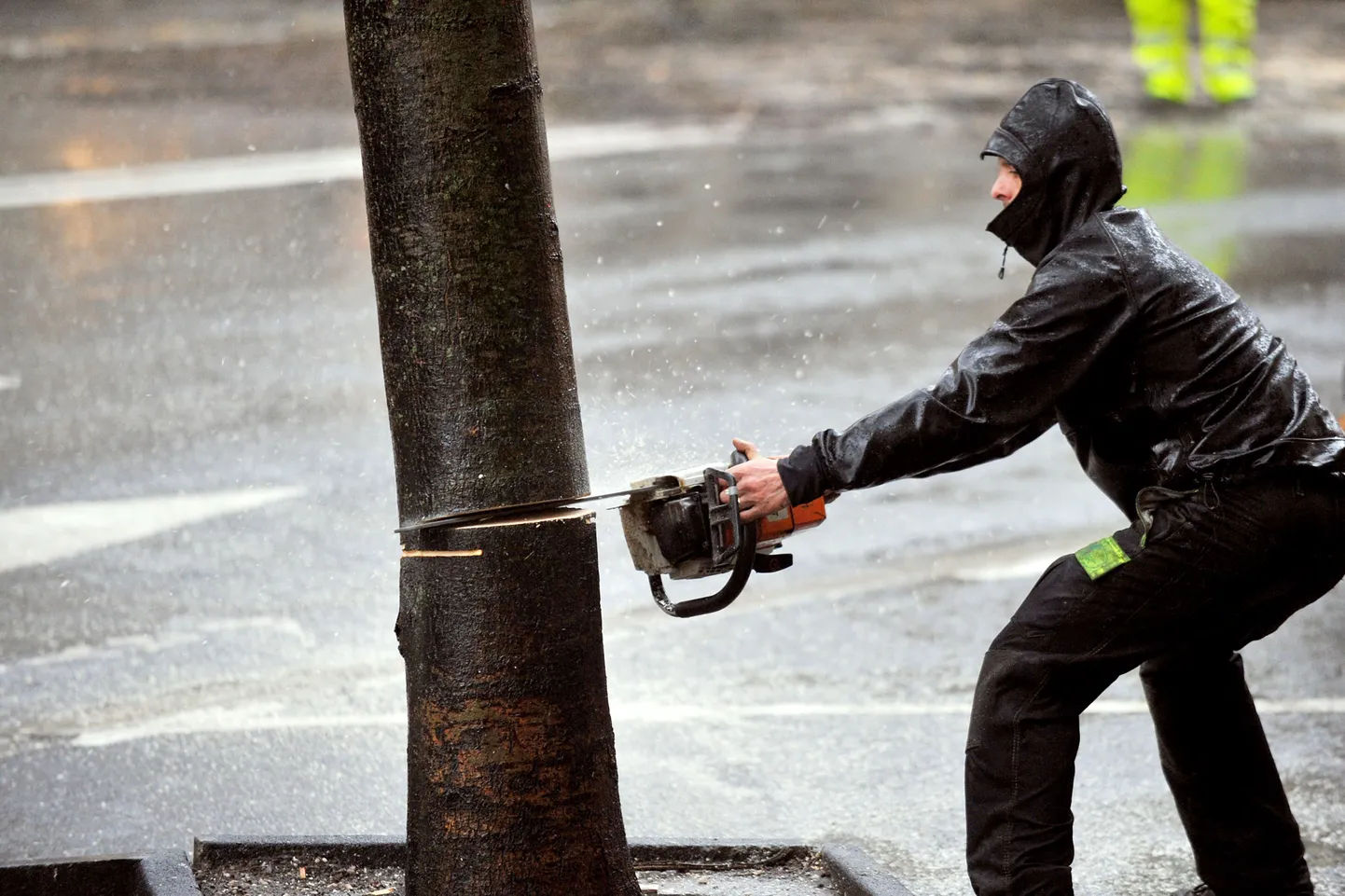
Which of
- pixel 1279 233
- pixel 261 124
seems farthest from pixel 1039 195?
pixel 261 124

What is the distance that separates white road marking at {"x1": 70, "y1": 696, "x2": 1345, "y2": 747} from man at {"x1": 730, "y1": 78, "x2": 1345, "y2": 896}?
187 cm

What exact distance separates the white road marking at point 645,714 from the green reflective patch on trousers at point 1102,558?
1.96m

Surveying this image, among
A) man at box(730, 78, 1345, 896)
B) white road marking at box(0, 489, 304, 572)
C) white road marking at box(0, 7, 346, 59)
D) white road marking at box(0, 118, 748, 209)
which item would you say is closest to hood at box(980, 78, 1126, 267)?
man at box(730, 78, 1345, 896)

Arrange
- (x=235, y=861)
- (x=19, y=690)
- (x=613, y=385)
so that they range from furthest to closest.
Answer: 1. (x=613, y=385)
2. (x=19, y=690)
3. (x=235, y=861)

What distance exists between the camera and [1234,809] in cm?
404

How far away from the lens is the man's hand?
3555 millimetres

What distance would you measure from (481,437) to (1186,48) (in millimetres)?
15291

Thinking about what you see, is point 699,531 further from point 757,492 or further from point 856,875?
point 856,875

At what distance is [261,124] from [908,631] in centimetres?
948

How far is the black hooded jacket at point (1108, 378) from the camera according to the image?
3547mm

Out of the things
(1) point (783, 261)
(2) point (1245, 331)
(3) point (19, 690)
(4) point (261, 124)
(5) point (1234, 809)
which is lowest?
(5) point (1234, 809)

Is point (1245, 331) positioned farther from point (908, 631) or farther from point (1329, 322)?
point (1329, 322)

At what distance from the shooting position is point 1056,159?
3.67m

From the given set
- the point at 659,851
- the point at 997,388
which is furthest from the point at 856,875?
the point at 997,388
